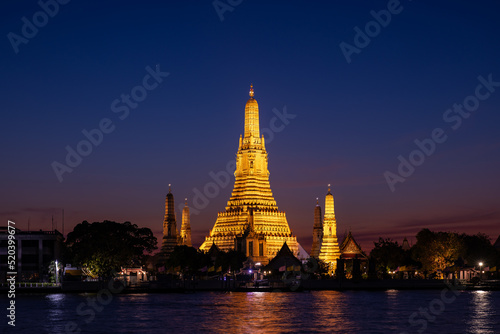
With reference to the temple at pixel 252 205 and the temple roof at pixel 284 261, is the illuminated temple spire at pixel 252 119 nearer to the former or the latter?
the temple at pixel 252 205

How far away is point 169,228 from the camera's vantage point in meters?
173

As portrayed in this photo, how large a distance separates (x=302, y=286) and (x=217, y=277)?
21451 millimetres

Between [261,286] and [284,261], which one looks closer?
[261,286]

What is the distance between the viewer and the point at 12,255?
129 m

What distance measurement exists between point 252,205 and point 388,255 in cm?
3764

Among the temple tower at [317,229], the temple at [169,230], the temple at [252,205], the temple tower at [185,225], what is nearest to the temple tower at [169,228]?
the temple at [169,230]

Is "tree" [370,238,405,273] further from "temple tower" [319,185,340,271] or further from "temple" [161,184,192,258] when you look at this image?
"temple" [161,184,192,258]

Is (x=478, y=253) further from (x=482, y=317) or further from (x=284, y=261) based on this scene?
(x=482, y=317)

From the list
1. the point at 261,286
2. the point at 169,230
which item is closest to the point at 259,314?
the point at 261,286

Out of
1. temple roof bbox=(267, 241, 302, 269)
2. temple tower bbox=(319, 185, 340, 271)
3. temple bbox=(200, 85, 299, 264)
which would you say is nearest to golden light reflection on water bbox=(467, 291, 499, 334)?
temple roof bbox=(267, 241, 302, 269)

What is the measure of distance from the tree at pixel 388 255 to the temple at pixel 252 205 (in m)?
25.5

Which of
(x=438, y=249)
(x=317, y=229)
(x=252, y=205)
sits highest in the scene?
(x=252, y=205)

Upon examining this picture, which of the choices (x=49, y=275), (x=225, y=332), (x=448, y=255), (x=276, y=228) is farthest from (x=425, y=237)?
(x=225, y=332)

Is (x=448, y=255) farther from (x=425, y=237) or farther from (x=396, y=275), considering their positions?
(x=396, y=275)
